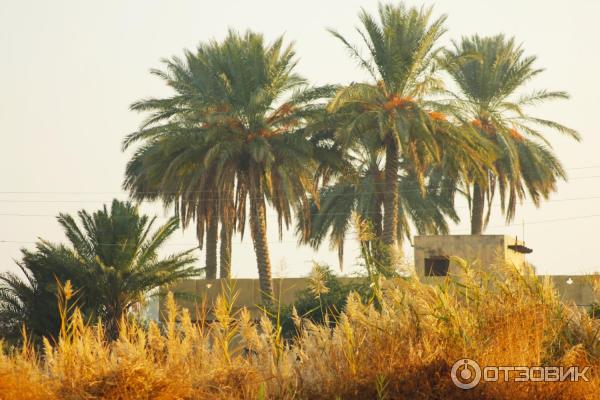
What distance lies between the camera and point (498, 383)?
25.0ft

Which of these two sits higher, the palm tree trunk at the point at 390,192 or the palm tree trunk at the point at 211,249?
the palm tree trunk at the point at 390,192

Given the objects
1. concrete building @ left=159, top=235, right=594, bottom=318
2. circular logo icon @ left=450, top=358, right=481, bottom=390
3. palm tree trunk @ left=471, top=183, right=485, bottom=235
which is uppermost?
palm tree trunk @ left=471, top=183, right=485, bottom=235

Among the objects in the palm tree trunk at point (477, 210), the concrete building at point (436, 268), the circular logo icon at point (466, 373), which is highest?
the palm tree trunk at point (477, 210)

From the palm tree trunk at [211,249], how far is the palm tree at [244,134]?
1908mm

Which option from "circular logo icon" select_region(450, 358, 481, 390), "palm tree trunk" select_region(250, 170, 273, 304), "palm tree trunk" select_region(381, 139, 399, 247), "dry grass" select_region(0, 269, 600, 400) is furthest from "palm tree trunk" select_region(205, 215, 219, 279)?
"circular logo icon" select_region(450, 358, 481, 390)

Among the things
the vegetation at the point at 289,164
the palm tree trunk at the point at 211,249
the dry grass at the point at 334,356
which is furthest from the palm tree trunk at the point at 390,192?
the dry grass at the point at 334,356

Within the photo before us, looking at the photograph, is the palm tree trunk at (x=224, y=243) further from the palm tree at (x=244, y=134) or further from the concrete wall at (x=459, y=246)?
the concrete wall at (x=459, y=246)

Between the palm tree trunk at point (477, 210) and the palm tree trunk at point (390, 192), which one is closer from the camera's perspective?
the palm tree trunk at point (390, 192)

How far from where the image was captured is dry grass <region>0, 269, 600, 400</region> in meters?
6.92

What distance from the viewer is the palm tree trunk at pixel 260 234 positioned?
33781 mm

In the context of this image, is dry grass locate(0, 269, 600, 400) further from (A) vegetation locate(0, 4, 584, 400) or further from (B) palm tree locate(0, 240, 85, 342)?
(B) palm tree locate(0, 240, 85, 342)

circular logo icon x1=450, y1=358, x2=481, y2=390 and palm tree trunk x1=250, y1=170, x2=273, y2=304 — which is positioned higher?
palm tree trunk x1=250, y1=170, x2=273, y2=304

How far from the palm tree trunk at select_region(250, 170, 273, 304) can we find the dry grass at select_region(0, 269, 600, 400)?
2521cm

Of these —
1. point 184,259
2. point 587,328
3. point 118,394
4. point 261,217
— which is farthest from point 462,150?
point 118,394
